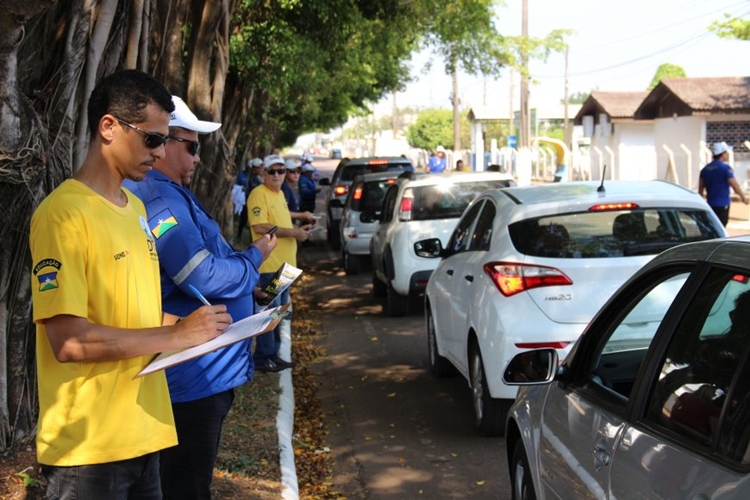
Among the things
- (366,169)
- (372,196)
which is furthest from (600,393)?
(366,169)

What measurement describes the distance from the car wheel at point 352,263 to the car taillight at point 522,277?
36.1 feet

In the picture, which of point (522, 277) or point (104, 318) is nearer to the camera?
point (104, 318)

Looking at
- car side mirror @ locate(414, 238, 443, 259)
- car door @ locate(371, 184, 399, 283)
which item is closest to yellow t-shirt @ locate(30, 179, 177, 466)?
car side mirror @ locate(414, 238, 443, 259)

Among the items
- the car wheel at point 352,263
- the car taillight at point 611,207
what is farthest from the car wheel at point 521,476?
the car wheel at point 352,263

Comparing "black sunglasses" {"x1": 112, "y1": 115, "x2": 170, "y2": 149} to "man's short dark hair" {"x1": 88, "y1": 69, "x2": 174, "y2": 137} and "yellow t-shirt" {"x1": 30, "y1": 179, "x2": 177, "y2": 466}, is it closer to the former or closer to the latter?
"man's short dark hair" {"x1": 88, "y1": 69, "x2": 174, "y2": 137}

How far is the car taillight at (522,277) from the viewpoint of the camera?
22.8ft

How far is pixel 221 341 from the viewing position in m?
3.24

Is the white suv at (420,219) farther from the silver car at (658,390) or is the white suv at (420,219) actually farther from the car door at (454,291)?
the silver car at (658,390)

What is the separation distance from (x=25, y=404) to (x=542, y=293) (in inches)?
133

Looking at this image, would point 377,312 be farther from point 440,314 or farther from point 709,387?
point 709,387

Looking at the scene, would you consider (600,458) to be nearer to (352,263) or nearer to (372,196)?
(372,196)

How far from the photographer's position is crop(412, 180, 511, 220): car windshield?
12.9 m

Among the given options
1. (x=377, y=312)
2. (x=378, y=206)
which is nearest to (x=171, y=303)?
(x=377, y=312)

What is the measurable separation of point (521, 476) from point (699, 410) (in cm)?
193
